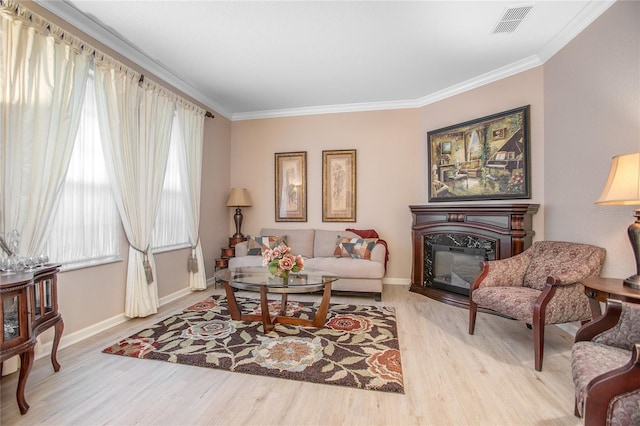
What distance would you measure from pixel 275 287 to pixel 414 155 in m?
3.18

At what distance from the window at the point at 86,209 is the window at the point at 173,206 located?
70 centimetres

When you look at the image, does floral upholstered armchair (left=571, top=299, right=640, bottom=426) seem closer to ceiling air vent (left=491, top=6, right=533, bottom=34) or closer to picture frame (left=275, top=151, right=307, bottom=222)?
ceiling air vent (left=491, top=6, right=533, bottom=34)

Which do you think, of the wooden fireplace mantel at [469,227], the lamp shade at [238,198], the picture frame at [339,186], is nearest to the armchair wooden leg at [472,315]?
the wooden fireplace mantel at [469,227]

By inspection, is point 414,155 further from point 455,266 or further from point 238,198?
point 238,198

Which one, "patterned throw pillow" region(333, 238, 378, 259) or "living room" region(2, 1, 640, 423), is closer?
"living room" region(2, 1, 640, 423)

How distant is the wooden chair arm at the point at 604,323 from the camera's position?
1.55m

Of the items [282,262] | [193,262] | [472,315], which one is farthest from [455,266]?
[193,262]

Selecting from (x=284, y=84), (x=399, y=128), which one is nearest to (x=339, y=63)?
(x=284, y=84)

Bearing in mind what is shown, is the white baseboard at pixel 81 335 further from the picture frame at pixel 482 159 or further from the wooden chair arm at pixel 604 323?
the picture frame at pixel 482 159

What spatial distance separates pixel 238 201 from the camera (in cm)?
476

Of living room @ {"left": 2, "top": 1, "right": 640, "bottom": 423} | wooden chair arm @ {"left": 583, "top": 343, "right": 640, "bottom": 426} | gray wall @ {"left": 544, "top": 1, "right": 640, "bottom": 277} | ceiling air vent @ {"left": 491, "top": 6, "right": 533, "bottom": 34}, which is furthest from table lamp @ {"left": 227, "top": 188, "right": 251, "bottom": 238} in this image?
wooden chair arm @ {"left": 583, "top": 343, "right": 640, "bottom": 426}

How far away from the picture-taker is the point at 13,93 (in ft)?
6.63

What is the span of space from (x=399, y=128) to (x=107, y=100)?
3.82m

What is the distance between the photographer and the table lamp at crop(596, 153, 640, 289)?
175 centimetres
